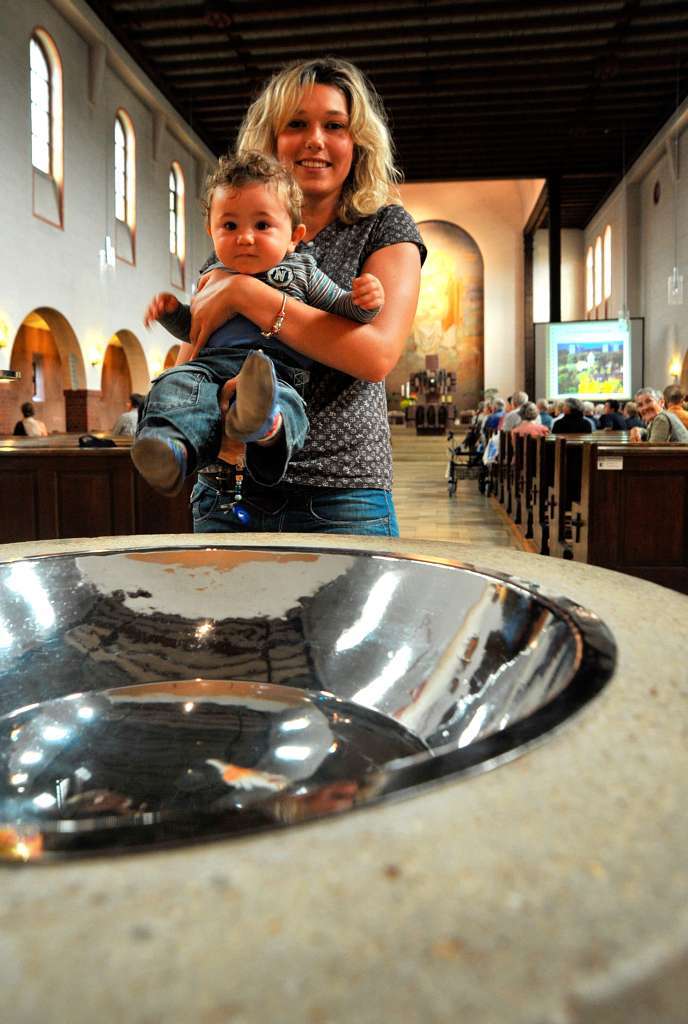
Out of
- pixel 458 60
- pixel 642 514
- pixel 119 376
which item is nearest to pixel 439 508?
pixel 642 514

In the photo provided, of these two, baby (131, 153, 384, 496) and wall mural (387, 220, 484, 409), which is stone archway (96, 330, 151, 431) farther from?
baby (131, 153, 384, 496)

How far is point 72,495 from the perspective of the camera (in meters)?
6.55

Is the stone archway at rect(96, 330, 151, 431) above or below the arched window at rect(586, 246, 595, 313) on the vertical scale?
below

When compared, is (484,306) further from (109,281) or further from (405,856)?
(405,856)

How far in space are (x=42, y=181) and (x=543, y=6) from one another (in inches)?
298

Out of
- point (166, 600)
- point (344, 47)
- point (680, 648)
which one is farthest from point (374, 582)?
point (344, 47)

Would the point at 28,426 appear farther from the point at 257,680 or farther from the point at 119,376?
the point at 257,680

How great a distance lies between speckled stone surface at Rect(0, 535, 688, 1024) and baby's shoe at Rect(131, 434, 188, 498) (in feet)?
2.58

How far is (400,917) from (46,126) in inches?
554

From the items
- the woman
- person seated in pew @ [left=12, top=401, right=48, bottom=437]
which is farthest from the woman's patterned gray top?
person seated in pew @ [left=12, top=401, right=48, bottom=437]

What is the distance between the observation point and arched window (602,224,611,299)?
22.6m

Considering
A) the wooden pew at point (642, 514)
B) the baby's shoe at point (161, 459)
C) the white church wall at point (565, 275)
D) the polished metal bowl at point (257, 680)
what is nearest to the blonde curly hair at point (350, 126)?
the baby's shoe at point (161, 459)

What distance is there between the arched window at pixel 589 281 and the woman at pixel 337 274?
2556cm

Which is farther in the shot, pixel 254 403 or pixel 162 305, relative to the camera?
pixel 162 305
